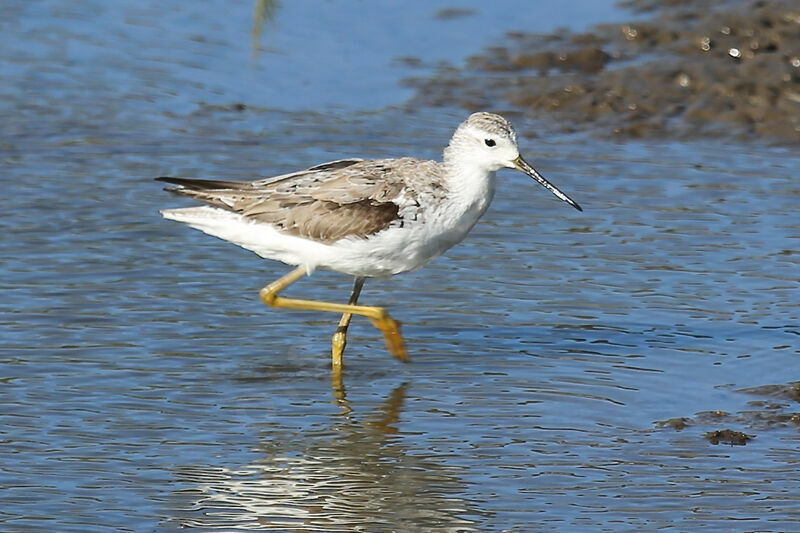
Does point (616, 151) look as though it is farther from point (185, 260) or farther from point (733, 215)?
point (185, 260)

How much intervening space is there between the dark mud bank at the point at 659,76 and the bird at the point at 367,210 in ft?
14.8

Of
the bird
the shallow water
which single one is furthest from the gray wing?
the shallow water

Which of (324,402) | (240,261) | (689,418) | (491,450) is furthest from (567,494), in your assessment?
(240,261)

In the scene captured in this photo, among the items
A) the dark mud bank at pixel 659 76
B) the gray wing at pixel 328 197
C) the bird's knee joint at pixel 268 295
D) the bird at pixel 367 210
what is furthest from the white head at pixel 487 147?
the dark mud bank at pixel 659 76

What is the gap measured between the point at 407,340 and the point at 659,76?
551 centimetres

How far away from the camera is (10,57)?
14594mm

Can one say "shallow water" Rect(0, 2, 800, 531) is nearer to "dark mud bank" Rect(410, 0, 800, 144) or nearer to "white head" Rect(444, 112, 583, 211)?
"dark mud bank" Rect(410, 0, 800, 144)

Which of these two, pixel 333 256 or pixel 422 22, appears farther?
pixel 422 22

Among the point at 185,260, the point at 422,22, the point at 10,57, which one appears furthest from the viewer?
the point at 422,22

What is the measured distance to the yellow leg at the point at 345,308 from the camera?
8.89m

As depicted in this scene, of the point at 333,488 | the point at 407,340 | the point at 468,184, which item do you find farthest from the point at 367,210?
the point at 333,488

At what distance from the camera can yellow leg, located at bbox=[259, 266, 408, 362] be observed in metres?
8.89

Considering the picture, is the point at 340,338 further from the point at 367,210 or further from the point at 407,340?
A: the point at 367,210

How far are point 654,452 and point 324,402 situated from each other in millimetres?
1887
